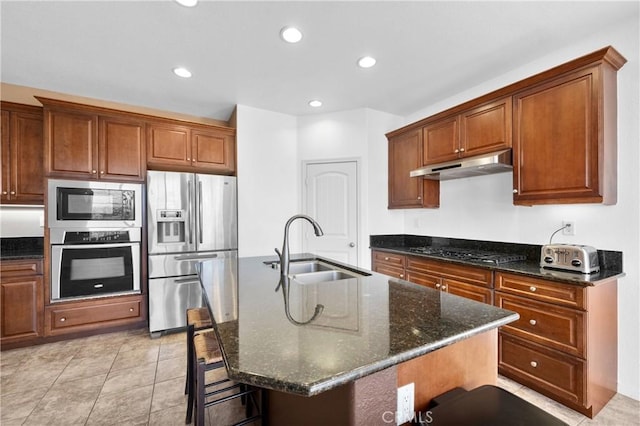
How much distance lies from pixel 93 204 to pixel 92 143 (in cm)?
63

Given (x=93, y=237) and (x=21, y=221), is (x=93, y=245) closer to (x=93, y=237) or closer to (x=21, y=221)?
(x=93, y=237)

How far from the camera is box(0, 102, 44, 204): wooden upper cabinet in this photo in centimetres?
286

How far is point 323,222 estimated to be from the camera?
12.7 ft

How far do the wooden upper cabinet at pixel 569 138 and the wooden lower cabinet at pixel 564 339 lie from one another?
2.21 ft

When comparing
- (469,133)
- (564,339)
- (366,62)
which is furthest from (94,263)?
(564,339)

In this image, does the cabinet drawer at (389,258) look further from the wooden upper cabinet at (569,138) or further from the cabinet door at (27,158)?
the cabinet door at (27,158)

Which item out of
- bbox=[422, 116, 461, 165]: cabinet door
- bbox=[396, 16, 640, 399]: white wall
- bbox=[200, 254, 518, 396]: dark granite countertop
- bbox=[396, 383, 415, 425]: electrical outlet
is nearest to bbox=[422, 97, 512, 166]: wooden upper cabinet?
bbox=[422, 116, 461, 165]: cabinet door

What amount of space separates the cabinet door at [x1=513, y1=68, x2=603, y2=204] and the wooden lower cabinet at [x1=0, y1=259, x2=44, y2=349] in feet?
14.7

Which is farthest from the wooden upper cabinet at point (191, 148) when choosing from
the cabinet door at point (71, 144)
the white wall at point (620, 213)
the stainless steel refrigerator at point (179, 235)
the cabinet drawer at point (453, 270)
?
the white wall at point (620, 213)

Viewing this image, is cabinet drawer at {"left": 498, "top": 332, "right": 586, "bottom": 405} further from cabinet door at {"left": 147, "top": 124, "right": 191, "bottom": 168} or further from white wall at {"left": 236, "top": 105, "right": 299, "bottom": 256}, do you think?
cabinet door at {"left": 147, "top": 124, "right": 191, "bottom": 168}

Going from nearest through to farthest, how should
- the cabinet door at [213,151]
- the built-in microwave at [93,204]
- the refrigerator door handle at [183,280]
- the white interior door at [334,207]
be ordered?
the built-in microwave at [93,204], the refrigerator door handle at [183,280], the cabinet door at [213,151], the white interior door at [334,207]

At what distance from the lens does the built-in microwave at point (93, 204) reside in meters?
2.82

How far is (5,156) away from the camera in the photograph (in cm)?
286

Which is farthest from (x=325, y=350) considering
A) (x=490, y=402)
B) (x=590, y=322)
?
(x=590, y=322)
